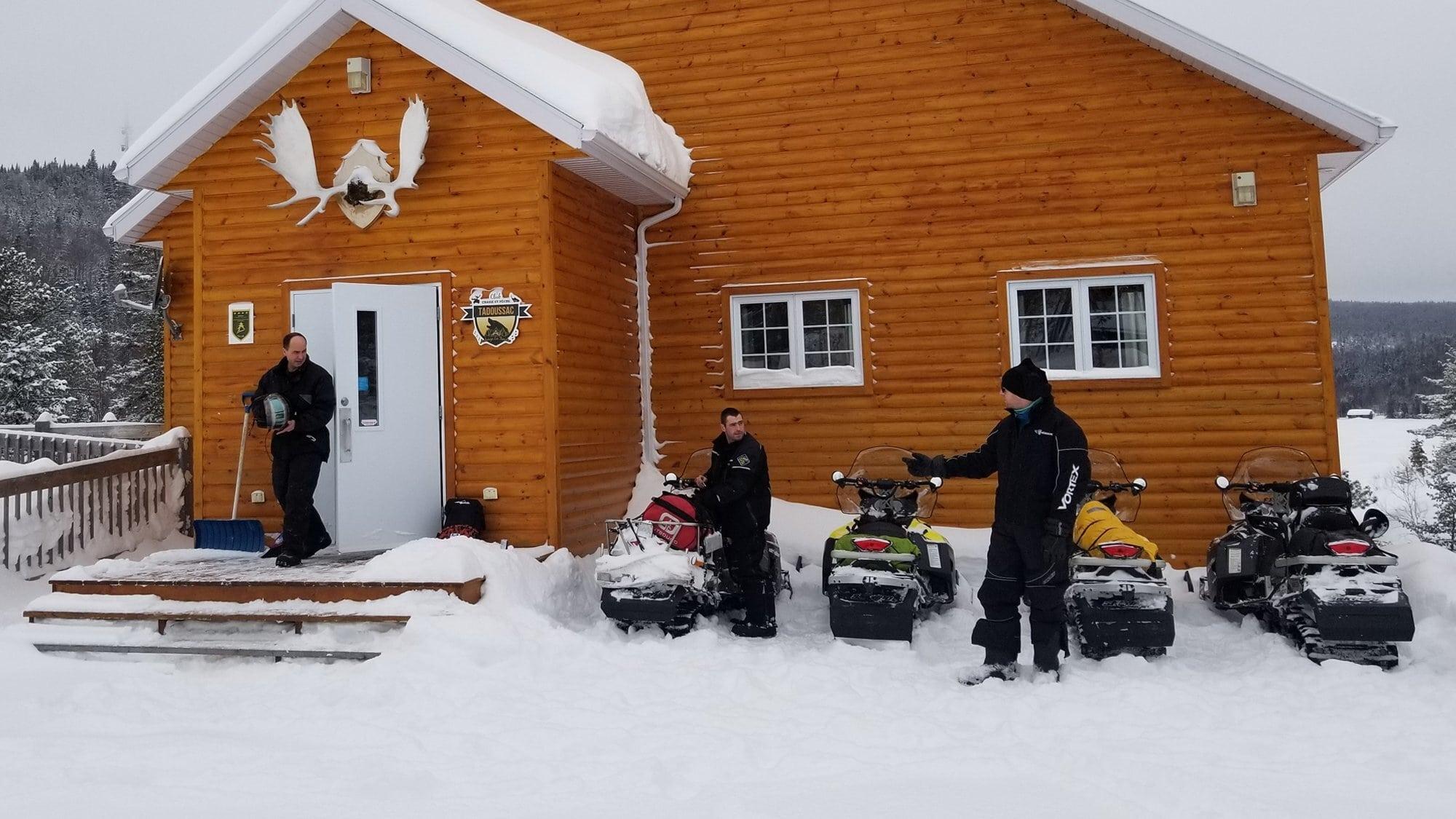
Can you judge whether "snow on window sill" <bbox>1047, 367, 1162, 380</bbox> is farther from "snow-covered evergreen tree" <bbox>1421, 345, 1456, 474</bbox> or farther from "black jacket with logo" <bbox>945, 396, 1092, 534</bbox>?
"snow-covered evergreen tree" <bbox>1421, 345, 1456, 474</bbox>

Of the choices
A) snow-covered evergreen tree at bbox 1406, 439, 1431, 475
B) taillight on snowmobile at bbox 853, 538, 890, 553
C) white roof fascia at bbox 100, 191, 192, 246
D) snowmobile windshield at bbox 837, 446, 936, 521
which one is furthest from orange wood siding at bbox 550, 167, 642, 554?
snow-covered evergreen tree at bbox 1406, 439, 1431, 475

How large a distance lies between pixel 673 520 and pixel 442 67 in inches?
161

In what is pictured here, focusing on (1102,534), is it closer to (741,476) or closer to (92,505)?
(741,476)

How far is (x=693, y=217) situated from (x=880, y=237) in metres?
1.85

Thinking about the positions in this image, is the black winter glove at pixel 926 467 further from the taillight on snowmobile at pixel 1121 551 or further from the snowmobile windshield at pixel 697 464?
the snowmobile windshield at pixel 697 464

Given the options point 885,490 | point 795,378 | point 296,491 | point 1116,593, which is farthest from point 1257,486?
point 296,491

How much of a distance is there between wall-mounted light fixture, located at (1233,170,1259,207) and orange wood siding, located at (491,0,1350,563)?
8cm

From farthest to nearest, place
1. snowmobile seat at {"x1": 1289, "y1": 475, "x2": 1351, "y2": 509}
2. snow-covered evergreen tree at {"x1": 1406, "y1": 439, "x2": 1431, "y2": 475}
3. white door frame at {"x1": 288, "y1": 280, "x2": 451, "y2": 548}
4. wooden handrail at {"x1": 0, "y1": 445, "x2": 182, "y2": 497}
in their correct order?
1. snow-covered evergreen tree at {"x1": 1406, "y1": 439, "x2": 1431, "y2": 475}
2. white door frame at {"x1": 288, "y1": 280, "x2": 451, "y2": 548}
3. wooden handrail at {"x1": 0, "y1": 445, "x2": 182, "y2": 497}
4. snowmobile seat at {"x1": 1289, "y1": 475, "x2": 1351, "y2": 509}

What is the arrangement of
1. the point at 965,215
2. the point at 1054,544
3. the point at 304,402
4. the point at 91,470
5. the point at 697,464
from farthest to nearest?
the point at 965,215 → the point at 91,470 → the point at 697,464 → the point at 304,402 → the point at 1054,544

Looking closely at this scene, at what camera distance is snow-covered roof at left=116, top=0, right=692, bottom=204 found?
306 inches

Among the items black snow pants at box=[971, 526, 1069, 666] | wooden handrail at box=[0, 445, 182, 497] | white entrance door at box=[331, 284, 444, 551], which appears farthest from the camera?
white entrance door at box=[331, 284, 444, 551]

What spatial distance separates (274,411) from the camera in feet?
24.0

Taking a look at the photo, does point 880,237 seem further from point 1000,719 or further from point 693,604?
point 1000,719

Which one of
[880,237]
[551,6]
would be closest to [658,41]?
[551,6]
